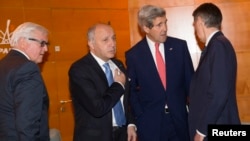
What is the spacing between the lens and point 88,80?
2.62 metres

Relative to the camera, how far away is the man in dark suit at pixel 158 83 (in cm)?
309

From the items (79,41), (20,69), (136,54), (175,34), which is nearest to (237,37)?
(175,34)

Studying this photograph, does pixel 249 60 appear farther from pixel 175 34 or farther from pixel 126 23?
pixel 126 23

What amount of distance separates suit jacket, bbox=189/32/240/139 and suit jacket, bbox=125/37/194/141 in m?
0.45

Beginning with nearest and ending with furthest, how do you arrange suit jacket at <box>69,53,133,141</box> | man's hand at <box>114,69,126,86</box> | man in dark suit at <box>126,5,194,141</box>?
suit jacket at <box>69,53,133,141</box>
man's hand at <box>114,69,126,86</box>
man in dark suit at <box>126,5,194,141</box>

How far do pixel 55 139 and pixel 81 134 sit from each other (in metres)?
0.59

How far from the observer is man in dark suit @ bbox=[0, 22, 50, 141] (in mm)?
2070

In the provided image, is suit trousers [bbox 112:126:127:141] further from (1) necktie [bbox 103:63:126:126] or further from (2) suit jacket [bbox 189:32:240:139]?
(2) suit jacket [bbox 189:32:240:139]

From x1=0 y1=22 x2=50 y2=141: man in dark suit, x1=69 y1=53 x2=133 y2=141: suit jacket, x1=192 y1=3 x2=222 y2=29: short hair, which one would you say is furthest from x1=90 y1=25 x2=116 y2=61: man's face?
x1=192 y1=3 x2=222 y2=29: short hair

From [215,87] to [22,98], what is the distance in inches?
51.1

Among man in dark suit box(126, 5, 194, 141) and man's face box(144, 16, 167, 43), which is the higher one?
man's face box(144, 16, 167, 43)

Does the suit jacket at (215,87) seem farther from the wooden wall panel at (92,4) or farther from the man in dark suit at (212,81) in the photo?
the wooden wall panel at (92,4)

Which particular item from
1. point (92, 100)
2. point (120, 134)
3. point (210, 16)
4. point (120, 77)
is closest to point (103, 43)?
point (120, 77)

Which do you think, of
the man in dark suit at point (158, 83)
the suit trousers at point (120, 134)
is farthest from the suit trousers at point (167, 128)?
the suit trousers at point (120, 134)
